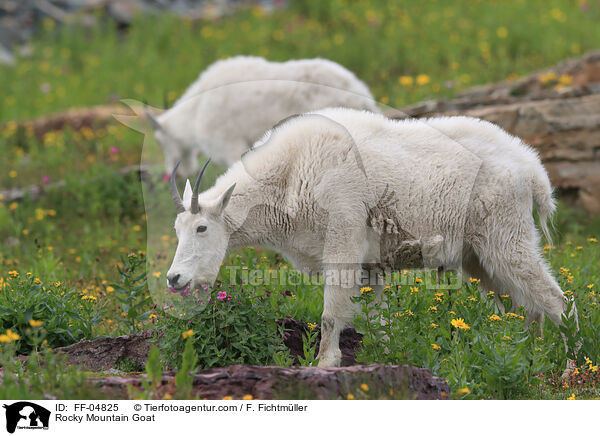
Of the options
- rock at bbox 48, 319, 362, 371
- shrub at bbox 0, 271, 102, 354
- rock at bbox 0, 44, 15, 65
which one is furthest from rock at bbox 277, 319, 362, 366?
rock at bbox 0, 44, 15, 65

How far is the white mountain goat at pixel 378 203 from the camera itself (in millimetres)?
5215

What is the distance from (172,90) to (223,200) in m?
9.96

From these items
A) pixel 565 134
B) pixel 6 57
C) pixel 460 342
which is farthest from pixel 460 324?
pixel 6 57

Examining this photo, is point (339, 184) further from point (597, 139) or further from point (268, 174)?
point (597, 139)

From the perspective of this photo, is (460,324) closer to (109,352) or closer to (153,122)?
(109,352)

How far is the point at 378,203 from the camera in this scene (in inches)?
210

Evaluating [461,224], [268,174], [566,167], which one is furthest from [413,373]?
[566,167]

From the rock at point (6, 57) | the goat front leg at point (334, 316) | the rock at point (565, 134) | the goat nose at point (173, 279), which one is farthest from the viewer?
the rock at point (6, 57)

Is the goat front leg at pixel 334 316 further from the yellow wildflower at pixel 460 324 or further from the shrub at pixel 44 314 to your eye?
the shrub at pixel 44 314

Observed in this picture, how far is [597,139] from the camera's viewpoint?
8.66 m

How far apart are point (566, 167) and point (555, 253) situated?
5.64ft
